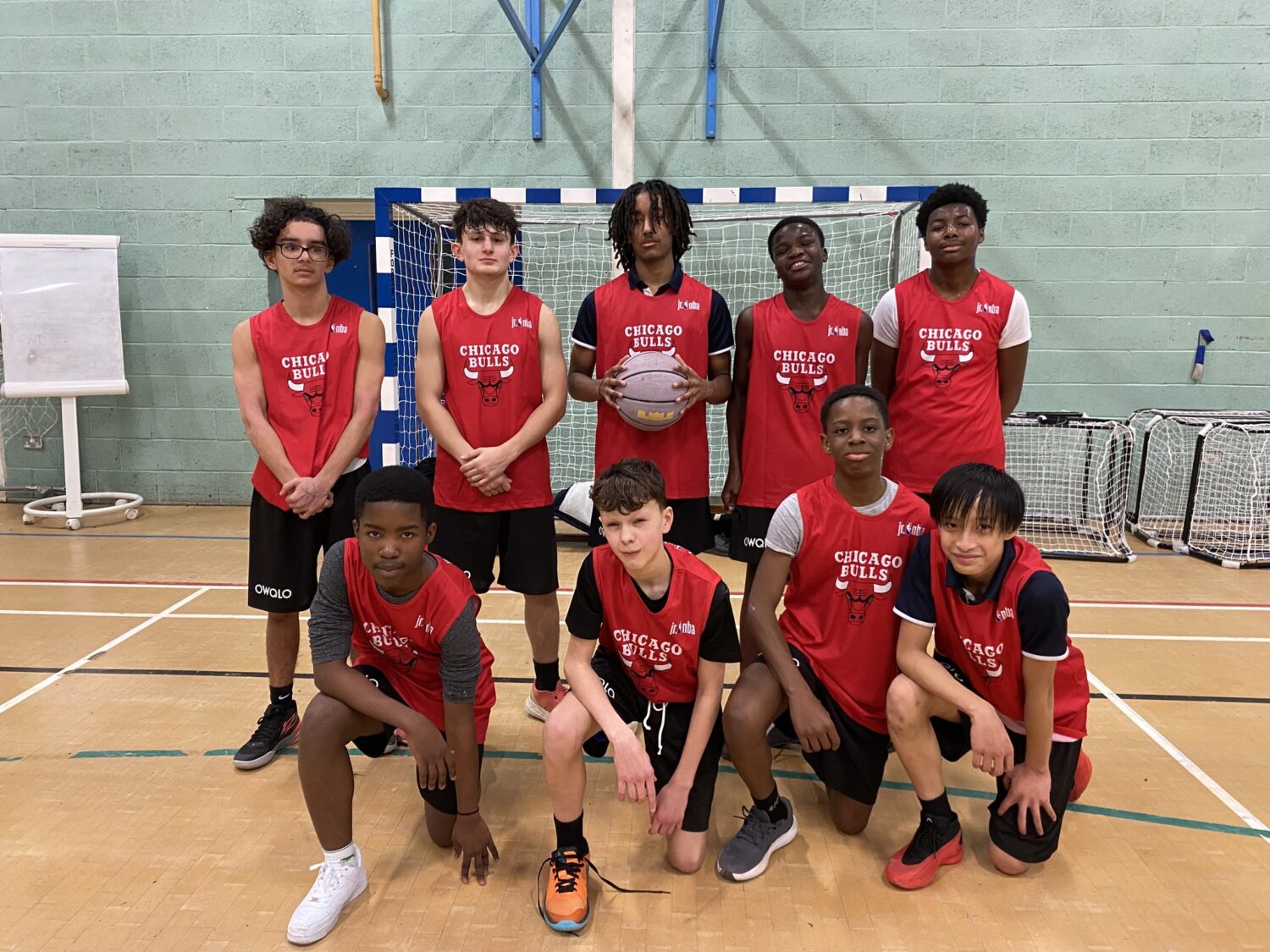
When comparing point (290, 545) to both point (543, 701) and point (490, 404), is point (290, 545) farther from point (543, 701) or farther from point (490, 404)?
point (543, 701)

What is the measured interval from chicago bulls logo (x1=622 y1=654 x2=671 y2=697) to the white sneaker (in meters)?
0.74

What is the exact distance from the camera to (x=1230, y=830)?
2.16 metres

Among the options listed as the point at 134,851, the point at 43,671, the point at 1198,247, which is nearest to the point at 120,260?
the point at 43,671

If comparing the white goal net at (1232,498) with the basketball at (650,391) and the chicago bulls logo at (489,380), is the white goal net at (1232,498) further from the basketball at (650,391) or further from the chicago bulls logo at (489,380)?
the chicago bulls logo at (489,380)

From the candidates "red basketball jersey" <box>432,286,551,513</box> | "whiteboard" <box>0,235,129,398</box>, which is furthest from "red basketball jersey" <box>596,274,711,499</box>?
"whiteboard" <box>0,235,129,398</box>

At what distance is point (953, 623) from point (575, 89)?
15.2 ft

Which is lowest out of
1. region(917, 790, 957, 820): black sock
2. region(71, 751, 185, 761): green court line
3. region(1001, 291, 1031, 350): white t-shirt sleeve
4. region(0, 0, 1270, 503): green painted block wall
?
region(71, 751, 185, 761): green court line

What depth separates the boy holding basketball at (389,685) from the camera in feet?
5.98

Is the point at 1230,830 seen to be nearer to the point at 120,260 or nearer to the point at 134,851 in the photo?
the point at 134,851

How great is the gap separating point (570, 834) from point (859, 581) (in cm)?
92

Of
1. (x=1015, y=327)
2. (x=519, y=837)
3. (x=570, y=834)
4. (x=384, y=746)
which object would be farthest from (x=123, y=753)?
(x=1015, y=327)

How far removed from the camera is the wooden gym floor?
1.79 m

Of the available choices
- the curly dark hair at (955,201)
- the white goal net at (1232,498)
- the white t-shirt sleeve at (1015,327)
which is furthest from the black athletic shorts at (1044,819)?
the white goal net at (1232,498)

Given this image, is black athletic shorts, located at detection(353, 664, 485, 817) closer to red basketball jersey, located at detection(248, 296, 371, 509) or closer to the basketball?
red basketball jersey, located at detection(248, 296, 371, 509)
